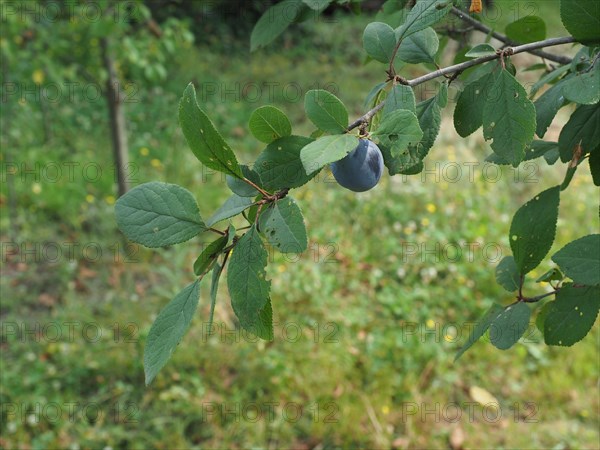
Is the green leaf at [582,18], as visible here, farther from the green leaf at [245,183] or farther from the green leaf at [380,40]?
the green leaf at [245,183]

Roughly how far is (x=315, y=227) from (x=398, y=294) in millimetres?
615

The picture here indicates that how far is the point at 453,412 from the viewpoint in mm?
2453

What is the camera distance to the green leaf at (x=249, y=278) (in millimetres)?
539

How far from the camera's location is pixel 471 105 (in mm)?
690

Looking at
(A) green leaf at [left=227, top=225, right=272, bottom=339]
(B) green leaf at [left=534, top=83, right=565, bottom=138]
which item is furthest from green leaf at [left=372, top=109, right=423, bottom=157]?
(B) green leaf at [left=534, top=83, right=565, bottom=138]

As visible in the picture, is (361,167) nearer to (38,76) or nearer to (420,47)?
(420,47)

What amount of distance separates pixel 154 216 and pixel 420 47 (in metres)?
0.34

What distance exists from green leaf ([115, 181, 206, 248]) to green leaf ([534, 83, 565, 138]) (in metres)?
0.38

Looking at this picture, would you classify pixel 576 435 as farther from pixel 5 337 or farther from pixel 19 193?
pixel 19 193

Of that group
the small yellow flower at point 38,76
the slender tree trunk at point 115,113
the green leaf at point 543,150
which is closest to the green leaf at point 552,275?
the green leaf at point 543,150

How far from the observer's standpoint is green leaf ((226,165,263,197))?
22.2 inches

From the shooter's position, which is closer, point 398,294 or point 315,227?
point 398,294

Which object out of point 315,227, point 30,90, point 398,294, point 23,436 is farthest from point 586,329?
point 30,90

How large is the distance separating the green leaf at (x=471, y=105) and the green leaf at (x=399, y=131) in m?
0.19
